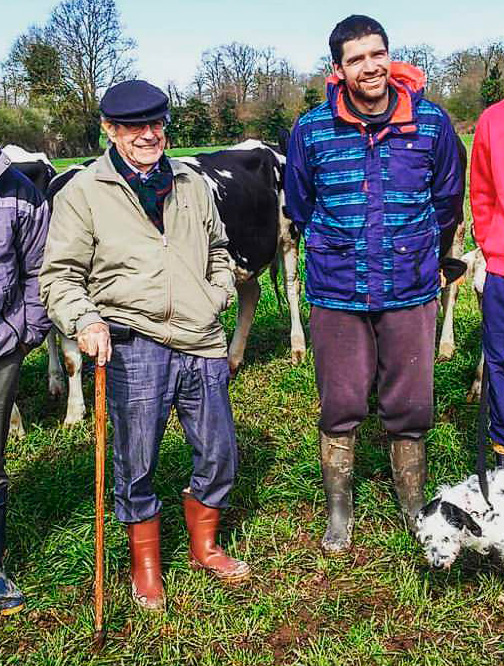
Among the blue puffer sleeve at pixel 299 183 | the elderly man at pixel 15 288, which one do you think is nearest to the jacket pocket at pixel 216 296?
the blue puffer sleeve at pixel 299 183

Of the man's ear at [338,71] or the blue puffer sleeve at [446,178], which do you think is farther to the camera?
the blue puffer sleeve at [446,178]

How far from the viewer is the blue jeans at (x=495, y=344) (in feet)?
11.3

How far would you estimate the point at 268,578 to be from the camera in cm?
392

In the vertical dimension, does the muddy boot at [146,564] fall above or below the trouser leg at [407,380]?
below

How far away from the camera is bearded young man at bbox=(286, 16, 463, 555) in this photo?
11.6 feet

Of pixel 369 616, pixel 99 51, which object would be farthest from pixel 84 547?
pixel 99 51

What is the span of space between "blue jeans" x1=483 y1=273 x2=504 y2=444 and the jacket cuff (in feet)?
5.60

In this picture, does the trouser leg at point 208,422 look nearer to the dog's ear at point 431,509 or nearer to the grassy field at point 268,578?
the grassy field at point 268,578

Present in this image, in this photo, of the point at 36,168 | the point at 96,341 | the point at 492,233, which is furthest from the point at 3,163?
the point at 36,168

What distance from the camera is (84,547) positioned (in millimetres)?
4094

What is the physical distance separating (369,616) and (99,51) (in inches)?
1956

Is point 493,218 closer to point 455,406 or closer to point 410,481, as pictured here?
point 410,481

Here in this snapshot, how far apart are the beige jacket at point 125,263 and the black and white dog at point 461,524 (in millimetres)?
1293

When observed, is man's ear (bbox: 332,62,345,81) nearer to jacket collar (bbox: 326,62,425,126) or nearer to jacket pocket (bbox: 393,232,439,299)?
jacket collar (bbox: 326,62,425,126)
